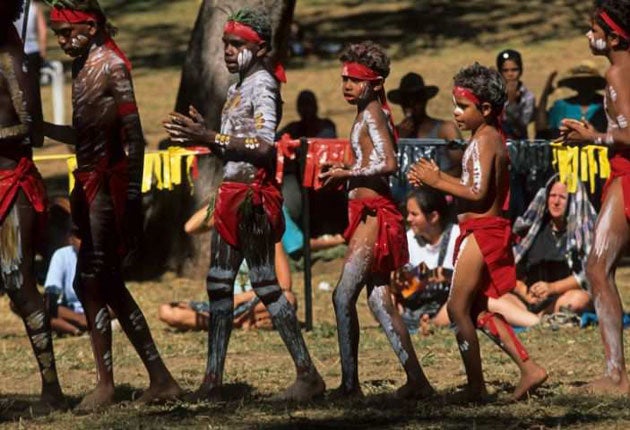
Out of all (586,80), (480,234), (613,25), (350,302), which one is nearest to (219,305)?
(350,302)

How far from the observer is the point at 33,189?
823cm

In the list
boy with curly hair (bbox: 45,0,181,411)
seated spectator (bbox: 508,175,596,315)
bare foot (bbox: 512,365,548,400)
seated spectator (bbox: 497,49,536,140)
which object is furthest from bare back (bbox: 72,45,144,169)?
seated spectator (bbox: 497,49,536,140)

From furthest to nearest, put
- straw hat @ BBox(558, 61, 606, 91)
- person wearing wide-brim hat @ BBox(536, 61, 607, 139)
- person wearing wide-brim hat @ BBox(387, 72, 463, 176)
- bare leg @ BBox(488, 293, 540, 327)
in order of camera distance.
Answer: straw hat @ BBox(558, 61, 606, 91) → person wearing wide-brim hat @ BBox(536, 61, 607, 139) → person wearing wide-brim hat @ BBox(387, 72, 463, 176) → bare leg @ BBox(488, 293, 540, 327)

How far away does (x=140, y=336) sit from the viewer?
863 cm

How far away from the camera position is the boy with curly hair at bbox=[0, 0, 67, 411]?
26.6 feet

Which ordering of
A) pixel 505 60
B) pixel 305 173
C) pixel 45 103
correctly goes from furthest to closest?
1. pixel 45 103
2. pixel 505 60
3. pixel 305 173

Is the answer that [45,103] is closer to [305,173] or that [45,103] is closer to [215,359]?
[305,173]

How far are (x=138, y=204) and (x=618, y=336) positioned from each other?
2516 mm

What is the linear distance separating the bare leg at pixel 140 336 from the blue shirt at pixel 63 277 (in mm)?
4003

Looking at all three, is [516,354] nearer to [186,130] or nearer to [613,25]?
[613,25]

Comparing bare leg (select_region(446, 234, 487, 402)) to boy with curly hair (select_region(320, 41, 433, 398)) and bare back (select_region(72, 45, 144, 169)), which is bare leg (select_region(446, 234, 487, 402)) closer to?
boy with curly hair (select_region(320, 41, 433, 398))

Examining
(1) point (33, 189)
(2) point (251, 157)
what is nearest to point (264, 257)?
(2) point (251, 157)

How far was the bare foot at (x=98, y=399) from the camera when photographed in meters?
8.39

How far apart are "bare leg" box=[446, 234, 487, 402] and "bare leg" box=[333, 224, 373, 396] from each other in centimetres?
56
